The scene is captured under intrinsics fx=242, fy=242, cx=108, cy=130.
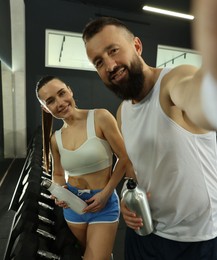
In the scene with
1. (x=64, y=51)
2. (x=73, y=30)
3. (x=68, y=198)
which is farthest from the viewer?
(x=64, y=51)

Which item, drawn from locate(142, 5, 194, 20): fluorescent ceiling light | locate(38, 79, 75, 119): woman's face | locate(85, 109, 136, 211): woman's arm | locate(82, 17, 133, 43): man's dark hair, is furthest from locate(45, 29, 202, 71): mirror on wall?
locate(82, 17, 133, 43): man's dark hair

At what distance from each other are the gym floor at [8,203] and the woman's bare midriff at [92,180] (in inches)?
37.9

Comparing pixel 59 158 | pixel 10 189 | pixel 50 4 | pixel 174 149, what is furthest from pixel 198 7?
pixel 50 4

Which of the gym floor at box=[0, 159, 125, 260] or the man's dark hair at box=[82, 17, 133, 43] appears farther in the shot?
the gym floor at box=[0, 159, 125, 260]

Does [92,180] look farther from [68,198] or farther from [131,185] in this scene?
[131,185]

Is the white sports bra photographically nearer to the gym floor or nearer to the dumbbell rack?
the dumbbell rack

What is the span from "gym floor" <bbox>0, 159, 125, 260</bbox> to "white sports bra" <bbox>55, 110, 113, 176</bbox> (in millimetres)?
1065

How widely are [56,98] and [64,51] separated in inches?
190

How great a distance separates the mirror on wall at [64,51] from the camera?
572cm

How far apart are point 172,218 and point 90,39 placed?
783mm

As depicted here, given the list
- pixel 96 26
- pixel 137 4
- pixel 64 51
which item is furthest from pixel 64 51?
pixel 96 26

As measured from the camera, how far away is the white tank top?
2.79 ft

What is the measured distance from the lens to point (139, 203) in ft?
3.21

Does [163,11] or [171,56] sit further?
[171,56]
